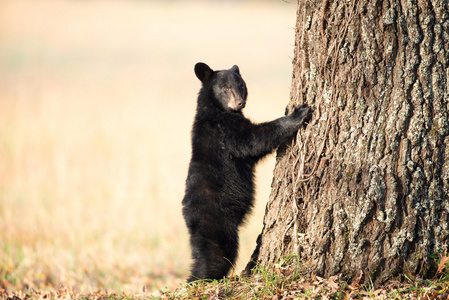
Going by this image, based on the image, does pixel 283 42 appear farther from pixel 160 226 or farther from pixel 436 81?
pixel 436 81

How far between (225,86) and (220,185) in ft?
3.52

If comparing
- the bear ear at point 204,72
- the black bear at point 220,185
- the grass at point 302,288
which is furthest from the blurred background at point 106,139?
the bear ear at point 204,72

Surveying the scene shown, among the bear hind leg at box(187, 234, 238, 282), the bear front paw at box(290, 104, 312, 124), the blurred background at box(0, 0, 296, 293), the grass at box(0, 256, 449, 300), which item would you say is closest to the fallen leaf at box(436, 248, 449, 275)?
the grass at box(0, 256, 449, 300)

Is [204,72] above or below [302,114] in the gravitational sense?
above

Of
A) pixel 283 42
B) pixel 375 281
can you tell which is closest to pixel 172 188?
pixel 375 281

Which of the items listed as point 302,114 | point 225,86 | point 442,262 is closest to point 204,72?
point 225,86

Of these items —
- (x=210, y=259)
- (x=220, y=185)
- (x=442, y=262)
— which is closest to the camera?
(x=442, y=262)

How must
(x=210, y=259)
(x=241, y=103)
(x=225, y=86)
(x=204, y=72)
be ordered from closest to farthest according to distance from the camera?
(x=210, y=259), (x=241, y=103), (x=225, y=86), (x=204, y=72)

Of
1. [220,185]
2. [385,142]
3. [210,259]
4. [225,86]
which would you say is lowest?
[210,259]

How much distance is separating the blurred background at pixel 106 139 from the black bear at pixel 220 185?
0.62 meters

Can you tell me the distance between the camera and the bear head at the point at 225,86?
4.34 meters

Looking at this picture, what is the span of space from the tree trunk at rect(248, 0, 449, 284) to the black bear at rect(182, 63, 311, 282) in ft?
2.62

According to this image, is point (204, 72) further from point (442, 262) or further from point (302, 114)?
point (442, 262)

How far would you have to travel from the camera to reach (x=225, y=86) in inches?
178
